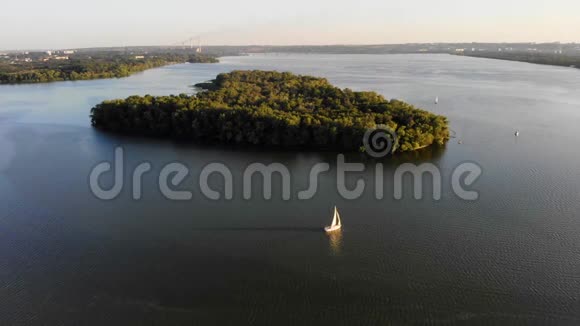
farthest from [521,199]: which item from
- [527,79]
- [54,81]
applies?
[54,81]

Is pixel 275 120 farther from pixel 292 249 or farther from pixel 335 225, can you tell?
pixel 292 249

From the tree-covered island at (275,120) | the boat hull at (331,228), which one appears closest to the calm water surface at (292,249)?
the boat hull at (331,228)

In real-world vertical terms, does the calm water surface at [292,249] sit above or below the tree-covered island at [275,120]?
below

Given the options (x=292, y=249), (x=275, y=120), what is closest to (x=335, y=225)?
(x=292, y=249)

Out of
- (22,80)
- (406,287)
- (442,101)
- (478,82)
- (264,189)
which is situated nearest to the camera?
(406,287)

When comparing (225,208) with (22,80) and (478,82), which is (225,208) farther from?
(22,80)

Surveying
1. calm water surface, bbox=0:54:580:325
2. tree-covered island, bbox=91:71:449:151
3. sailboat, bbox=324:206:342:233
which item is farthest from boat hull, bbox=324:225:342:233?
tree-covered island, bbox=91:71:449:151

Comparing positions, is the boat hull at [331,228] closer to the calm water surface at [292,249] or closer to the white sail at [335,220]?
the white sail at [335,220]
